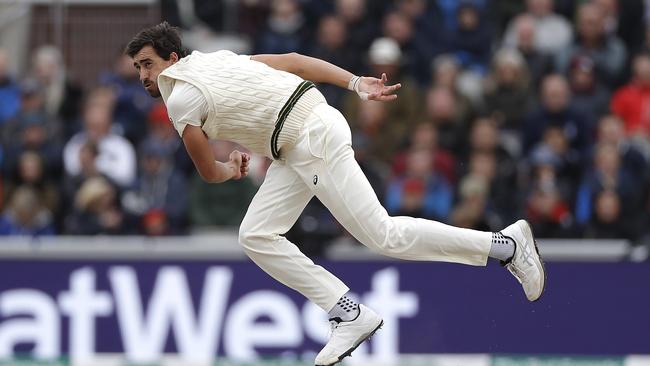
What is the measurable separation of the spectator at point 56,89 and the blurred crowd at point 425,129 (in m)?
0.02

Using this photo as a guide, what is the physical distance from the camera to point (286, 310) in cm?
1373

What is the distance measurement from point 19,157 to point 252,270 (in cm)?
300

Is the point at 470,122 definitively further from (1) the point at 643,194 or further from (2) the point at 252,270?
(2) the point at 252,270

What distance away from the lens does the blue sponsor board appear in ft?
44.5

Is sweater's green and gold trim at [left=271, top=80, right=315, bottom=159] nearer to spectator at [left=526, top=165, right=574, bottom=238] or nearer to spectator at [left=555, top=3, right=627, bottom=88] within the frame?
spectator at [left=526, top=165, right=574, bottom=238]

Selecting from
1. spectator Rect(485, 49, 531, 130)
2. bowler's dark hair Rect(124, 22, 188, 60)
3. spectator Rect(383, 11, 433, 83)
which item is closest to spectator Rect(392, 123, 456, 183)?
spectator Rect(485, 49, 531, 130)

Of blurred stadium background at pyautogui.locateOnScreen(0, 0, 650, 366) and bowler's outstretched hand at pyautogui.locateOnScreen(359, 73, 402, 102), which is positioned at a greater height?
bowler's outstretched hand at pyautogui.locateOnScreen(359, 73, 402, 102)

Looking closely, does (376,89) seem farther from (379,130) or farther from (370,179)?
(379,130)

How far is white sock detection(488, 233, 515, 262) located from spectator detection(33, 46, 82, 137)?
287 inches

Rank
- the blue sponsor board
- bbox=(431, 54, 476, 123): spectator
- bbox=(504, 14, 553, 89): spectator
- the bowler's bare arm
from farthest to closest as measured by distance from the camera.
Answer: bbox=(504, 14, 553, 89): spectator, bbox=(431, 54, 476, 123): spectator, the blue sponsor board, the bowler's bare arm

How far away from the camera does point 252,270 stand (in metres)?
13.8

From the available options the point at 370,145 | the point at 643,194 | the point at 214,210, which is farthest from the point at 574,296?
the point at 214,210

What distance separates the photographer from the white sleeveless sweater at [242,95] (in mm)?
9391

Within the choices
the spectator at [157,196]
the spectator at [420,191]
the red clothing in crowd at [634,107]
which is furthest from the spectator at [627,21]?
the spectator at [157,196]
